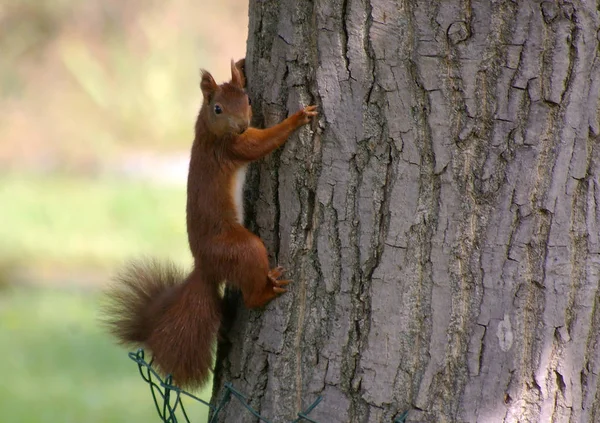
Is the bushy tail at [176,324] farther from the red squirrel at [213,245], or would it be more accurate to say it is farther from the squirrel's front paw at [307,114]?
the squirrel's front paw at [307,114]

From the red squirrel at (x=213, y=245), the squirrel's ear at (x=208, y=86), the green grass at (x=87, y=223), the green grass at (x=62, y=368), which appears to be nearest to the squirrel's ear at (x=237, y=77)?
the red squirrel at (x=213, y=245)

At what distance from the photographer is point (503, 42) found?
178 centimetres

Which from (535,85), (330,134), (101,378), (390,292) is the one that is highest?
(535,85)

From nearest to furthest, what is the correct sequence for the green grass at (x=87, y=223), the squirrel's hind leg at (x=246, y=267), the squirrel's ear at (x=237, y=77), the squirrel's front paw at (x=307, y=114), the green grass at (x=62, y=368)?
the squirrel's front paw at (x=307, y=114)
the squirrel's hind leg at (x=246, y=267)
the squirrel's ear at (x=237, y=77)
the green grass at (x=62, y=368)
the green grass at (x=87, y=223)

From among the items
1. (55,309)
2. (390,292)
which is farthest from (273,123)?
(55,309)

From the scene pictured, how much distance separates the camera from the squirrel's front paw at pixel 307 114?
6.35 ft

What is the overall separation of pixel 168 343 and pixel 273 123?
62cm

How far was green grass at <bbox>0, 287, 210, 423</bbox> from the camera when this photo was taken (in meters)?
4.26

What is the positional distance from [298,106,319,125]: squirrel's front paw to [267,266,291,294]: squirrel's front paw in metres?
0.35

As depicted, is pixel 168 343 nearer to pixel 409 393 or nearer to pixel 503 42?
pixel 409 393

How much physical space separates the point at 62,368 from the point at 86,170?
3.08 metres

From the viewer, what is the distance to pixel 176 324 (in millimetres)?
2217

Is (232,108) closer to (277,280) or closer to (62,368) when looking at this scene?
(277,280)

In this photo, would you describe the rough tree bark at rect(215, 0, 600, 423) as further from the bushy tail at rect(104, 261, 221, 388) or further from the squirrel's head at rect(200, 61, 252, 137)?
the bushy tail at rect(104, 261, 221, 388)
